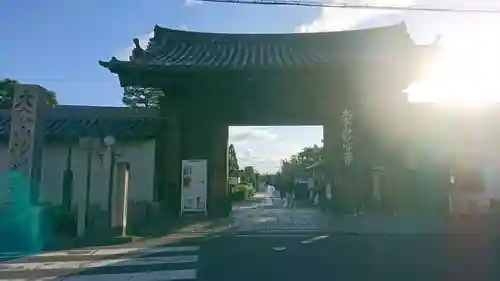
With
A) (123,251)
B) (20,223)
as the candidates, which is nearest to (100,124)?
(20,223)

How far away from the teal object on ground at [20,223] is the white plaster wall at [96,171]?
543 cm

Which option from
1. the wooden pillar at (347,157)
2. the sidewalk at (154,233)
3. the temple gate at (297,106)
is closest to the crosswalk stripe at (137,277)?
the sidewalk at (154,233)

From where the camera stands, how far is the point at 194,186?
17.6 meters

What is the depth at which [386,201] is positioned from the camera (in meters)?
18.5

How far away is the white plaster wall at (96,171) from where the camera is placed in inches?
710

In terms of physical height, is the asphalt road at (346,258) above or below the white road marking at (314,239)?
below

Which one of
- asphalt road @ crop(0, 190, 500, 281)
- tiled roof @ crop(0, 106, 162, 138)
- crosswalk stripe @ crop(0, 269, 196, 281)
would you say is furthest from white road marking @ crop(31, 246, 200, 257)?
tiled roof @ crop(0, 106, 162, 138)

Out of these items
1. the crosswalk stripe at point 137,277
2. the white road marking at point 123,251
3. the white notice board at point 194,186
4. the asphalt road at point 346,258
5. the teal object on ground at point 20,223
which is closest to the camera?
the crosswalk stripe at point 137,277

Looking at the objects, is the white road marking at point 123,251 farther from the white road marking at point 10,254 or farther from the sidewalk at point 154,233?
the sidewalk at point 154,233

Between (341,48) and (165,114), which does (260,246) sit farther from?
(341,48)

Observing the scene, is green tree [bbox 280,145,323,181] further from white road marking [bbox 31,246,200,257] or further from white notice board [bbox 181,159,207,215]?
white road marking [bbox 31,246,200,257]

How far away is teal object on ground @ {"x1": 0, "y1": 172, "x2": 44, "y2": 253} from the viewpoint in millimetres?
11047

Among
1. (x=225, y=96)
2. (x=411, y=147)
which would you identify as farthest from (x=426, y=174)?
(x=225, y=96)

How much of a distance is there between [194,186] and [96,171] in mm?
3725
